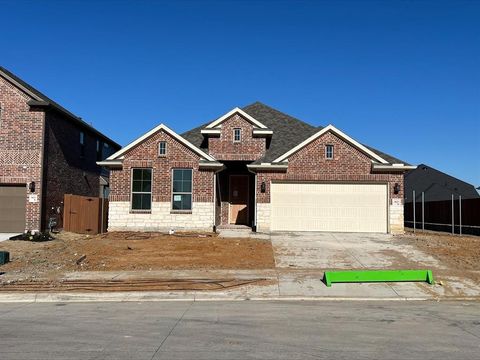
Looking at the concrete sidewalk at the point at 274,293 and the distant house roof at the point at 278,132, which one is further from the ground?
the distant house roof at the point at 278,132

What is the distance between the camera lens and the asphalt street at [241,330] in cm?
670

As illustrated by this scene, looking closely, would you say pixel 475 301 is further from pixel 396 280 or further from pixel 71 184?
pixel 71 184

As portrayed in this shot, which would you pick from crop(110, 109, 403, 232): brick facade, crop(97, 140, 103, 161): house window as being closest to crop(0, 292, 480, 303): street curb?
crop(110, 109, 403, 232): brick facade

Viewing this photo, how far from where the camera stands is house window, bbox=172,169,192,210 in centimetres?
2352

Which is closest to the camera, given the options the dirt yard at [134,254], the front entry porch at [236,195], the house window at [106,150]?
the dirt yard at [134,254]

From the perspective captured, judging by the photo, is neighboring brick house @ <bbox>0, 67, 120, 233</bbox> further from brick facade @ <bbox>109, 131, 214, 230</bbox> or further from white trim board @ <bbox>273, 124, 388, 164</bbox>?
white trim board @ <bbox>273, 124, 388, 164</bbox>

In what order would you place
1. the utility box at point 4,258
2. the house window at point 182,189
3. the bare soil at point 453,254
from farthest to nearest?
the house window at point 182,189 → the utility box at point 4,258 → the bare soil at point 453,254

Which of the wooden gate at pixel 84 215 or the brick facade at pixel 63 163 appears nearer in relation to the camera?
the brick facade at pixel 63 163

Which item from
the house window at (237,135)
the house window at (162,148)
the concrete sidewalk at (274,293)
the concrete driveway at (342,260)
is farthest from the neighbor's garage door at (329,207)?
the concrete sidewalk at (274,293)

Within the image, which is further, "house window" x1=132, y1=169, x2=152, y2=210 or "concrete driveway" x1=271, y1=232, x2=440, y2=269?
"house window" x1=132, y1=169, x2=152, y2=210

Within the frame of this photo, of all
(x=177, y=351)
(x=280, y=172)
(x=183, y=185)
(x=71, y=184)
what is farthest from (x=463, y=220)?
(x=177, y=351)

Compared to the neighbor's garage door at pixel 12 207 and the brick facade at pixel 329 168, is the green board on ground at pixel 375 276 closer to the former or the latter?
the brick facade at pixel 329 168

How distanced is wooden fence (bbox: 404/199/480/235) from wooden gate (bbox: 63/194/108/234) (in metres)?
18.8

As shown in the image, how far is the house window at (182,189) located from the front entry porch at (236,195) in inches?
113
